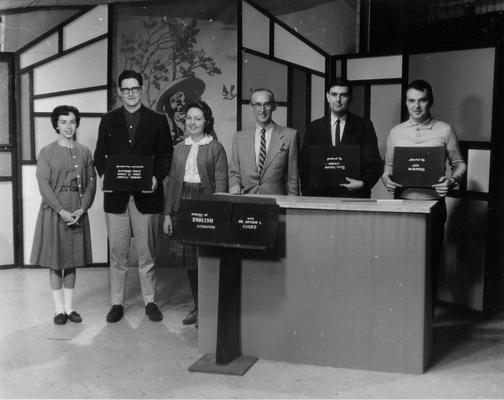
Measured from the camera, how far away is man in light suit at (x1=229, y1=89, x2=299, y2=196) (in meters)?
4.23

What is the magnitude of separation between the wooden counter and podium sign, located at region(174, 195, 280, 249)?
15cm

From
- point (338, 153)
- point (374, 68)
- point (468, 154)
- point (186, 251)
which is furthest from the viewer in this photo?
point (374, 68)

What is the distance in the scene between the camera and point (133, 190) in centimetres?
433

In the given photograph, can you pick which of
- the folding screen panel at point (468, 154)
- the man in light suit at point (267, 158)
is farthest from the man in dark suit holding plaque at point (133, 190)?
the folding screen panel at point (468, 154)

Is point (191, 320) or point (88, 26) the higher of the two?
point (88, 26)

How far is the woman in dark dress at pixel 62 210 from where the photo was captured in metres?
4.38

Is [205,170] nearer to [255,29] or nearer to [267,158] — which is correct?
[267,158]

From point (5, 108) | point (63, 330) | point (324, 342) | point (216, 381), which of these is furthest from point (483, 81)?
point (5, 108)

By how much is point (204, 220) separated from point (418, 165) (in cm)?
135

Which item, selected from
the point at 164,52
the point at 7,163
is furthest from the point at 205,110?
the point at 7,163

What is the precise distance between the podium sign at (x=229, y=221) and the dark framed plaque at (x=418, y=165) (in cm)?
96

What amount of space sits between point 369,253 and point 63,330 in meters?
2.03

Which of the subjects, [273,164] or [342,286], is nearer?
[342,286]

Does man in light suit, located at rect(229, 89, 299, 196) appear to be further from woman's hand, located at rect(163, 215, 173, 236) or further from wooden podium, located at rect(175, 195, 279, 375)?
wooden podium, located at rect(175, 195, 279, 375)
